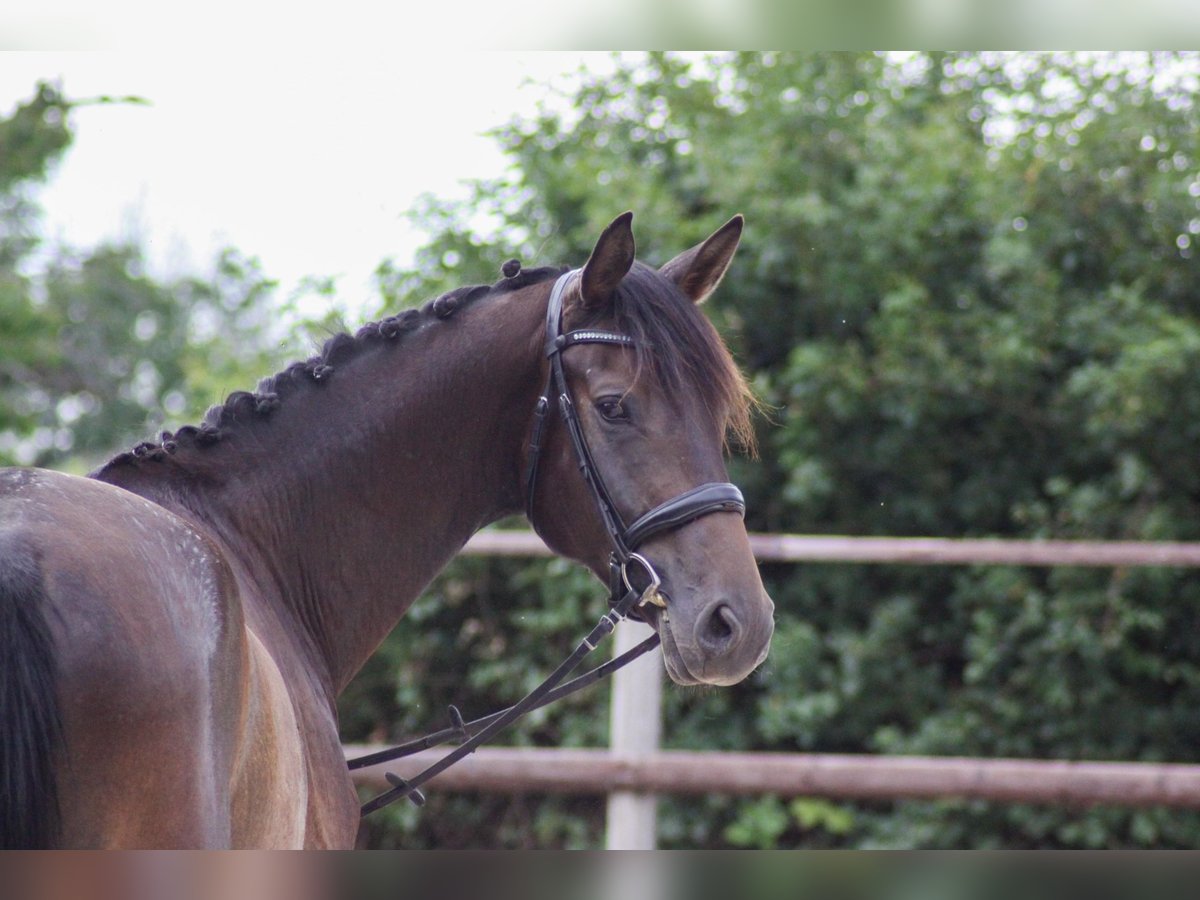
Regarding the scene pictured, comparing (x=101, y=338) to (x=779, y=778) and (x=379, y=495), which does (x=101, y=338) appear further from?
(x=379, y=495)

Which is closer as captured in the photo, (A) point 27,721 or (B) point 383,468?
(A) point 27,721

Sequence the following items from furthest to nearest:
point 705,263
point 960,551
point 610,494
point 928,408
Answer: point 928,408 < point 960,551 < point 705,263 < point 610,494

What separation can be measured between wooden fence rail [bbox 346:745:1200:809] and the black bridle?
193 centimetres

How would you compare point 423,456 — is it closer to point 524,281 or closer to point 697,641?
point 524,281

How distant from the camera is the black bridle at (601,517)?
200cm

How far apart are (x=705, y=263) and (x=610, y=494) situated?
552 mm

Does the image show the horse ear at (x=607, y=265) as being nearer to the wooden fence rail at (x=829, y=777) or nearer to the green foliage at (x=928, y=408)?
the wooden fence rail at (x=829, y=777)

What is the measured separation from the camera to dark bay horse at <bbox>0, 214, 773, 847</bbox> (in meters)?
1.48

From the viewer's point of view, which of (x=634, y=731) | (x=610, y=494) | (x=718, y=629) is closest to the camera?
(x=718, y=629)

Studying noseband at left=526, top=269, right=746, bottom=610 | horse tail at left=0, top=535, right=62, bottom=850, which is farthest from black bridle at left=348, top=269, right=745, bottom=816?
horse tail at left=0, top=535, right=62, bottom=850

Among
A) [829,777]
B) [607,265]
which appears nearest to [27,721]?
[607,265]

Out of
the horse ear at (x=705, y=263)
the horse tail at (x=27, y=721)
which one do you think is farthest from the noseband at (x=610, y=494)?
the horse tail at (x=27, y=721)

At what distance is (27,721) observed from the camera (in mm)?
1233

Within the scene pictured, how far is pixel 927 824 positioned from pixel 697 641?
12.5ft
